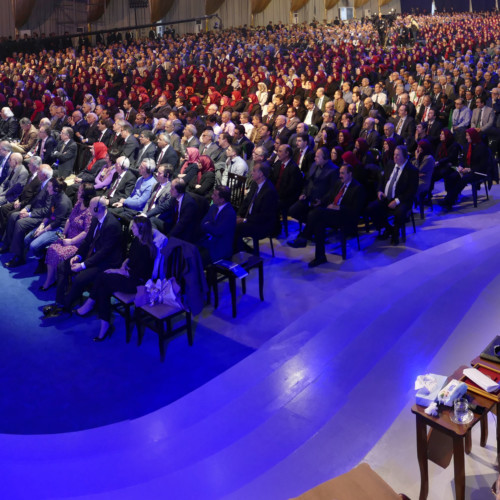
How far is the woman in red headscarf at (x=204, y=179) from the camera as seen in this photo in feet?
22.3

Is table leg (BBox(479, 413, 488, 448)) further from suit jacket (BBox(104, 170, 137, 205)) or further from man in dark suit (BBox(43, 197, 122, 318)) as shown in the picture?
suit jacket (BBox(104, 170, 137, 205))

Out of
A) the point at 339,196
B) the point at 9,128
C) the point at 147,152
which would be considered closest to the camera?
the point at 339,196

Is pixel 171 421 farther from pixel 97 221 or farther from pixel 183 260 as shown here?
pixel 97 221

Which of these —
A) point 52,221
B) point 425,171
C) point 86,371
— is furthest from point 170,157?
point 86,371

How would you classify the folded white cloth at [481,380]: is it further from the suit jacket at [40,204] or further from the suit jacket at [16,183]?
the suit jacket at [16,183]

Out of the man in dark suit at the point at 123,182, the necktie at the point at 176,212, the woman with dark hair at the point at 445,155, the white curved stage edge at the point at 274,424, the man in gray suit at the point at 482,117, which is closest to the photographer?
the white curved stage edge at the point at 274,424

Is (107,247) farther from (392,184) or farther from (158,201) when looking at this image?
(392,184)

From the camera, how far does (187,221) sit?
5.48 m

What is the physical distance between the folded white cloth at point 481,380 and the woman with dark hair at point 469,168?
4758 mm

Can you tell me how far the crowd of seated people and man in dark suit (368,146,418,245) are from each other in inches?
0.5

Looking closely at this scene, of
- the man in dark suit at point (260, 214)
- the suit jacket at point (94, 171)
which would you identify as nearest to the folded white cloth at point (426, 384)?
the man in dark suit at point (260, 214)

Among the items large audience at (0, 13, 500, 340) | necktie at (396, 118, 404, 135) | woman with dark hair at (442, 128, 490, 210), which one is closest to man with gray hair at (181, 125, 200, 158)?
large audience at (0, 13, 500, 340)

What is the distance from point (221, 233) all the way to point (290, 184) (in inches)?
64.6

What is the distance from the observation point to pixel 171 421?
3748 millimetres
